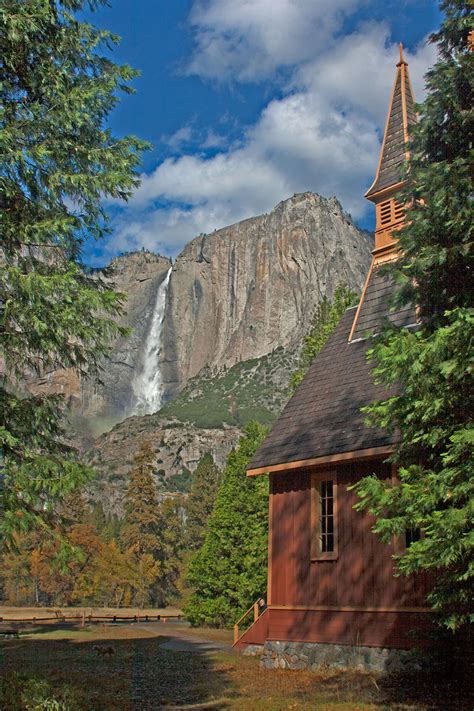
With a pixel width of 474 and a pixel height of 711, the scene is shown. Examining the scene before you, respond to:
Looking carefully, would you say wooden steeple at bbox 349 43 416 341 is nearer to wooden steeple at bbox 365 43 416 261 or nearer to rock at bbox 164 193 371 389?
wooden steeple at bbox 365 43 416 261

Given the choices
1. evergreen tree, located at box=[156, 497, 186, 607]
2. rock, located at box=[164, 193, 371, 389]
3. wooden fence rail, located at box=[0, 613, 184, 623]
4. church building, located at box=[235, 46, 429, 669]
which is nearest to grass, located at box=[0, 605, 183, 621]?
→ wooden fence rail, located at box=[0, 613, 184, 623]

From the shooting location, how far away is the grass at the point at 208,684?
10.7m

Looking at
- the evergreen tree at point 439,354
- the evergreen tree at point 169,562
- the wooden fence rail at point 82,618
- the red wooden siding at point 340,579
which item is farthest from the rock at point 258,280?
the evergreen tree at point 439,354

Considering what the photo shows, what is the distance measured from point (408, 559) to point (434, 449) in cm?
161

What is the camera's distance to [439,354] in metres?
7.95

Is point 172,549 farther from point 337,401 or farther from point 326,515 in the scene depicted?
point 337,401

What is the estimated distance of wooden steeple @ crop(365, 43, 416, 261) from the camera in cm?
1797

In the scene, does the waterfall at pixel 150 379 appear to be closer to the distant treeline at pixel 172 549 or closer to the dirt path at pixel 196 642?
the distant treeline at pixel 172 549

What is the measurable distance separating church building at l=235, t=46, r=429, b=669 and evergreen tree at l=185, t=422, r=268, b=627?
384 inches

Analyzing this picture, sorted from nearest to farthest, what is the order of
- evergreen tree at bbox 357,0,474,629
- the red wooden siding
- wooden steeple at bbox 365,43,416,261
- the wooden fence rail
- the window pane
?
evergreen tree at bbox 357,0,474,629, the red wooden siding, the window pane, wooden steeple at bbox 365,43,416,261, the wooden fence rail

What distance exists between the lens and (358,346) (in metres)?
17.0

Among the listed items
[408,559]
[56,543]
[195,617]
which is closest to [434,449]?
[408,559]

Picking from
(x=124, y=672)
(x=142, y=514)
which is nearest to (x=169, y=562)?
(x=142, y=514)

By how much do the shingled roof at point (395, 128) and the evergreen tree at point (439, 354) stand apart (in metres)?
9.12
